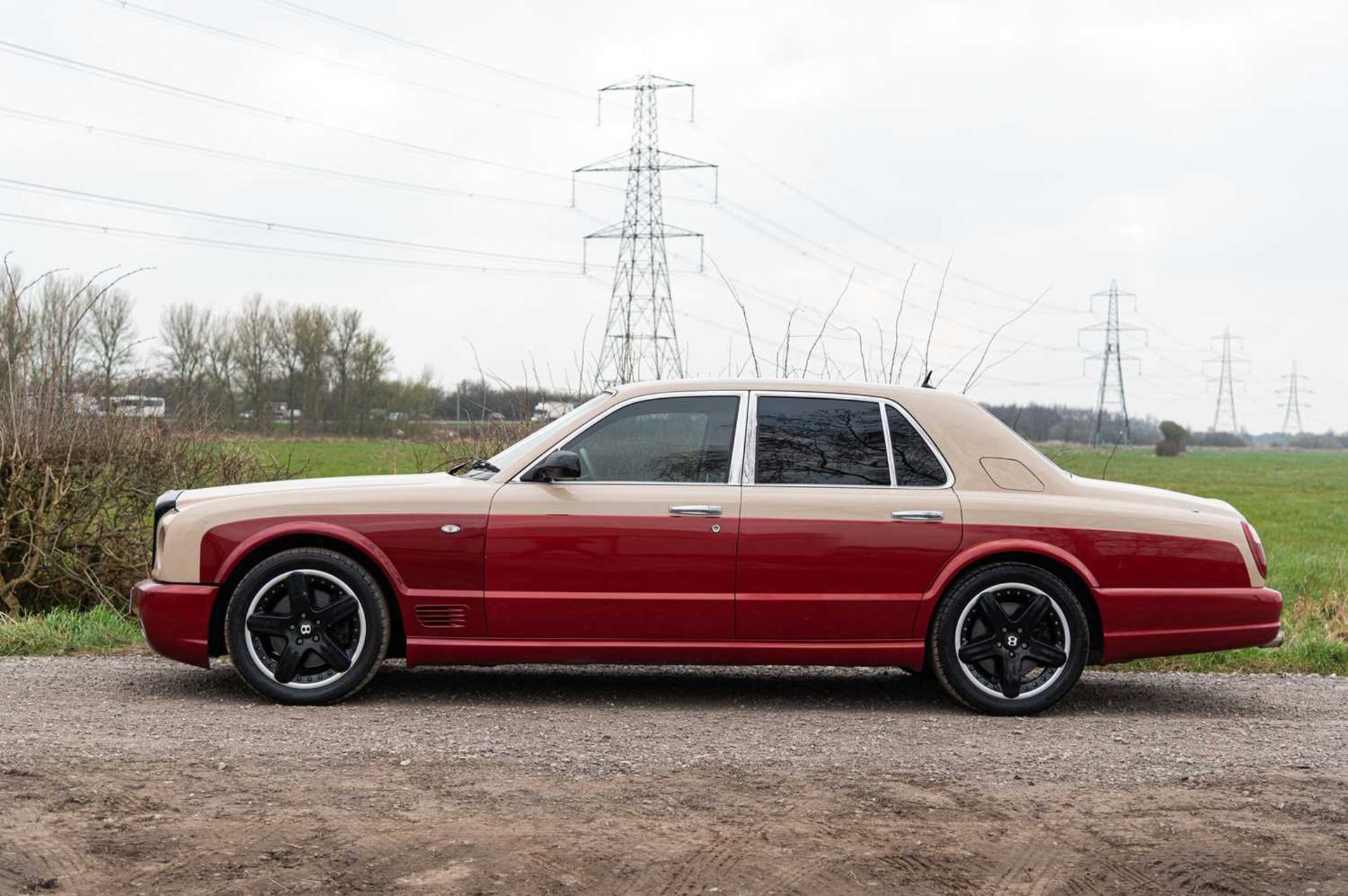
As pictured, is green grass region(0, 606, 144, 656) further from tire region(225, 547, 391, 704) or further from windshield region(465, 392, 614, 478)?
windshield region(465, 392, 614, 478)

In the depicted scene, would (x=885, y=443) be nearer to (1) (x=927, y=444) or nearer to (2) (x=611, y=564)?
(1) (x=927, y=444)

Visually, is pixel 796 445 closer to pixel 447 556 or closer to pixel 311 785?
pixel 447 556

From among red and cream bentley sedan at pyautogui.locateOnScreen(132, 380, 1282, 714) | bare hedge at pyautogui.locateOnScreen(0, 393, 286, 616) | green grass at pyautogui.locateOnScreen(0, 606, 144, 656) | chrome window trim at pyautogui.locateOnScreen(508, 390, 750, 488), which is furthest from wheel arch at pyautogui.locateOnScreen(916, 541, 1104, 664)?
bare hedge at pyautogui.locateOnScreen(0, 393, 286, 616)

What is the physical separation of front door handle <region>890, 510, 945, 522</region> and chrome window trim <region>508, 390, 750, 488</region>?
0.80m

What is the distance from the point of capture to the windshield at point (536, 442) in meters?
7.09

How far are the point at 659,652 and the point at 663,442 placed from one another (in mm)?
1048

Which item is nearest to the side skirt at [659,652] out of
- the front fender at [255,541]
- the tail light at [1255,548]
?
the front fender at [255,541]

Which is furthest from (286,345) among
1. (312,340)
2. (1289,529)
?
(1289,529)

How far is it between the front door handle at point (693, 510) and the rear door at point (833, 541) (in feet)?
0.49

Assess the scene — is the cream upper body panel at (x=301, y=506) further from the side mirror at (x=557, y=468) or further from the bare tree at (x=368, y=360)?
the bare tree at (x=368, y=360)

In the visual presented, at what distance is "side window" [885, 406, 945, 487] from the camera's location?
715 cm

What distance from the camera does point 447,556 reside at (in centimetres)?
688

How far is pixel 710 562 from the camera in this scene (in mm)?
6891

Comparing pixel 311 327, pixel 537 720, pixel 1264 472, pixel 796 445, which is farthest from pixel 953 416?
pixel 1264 472
